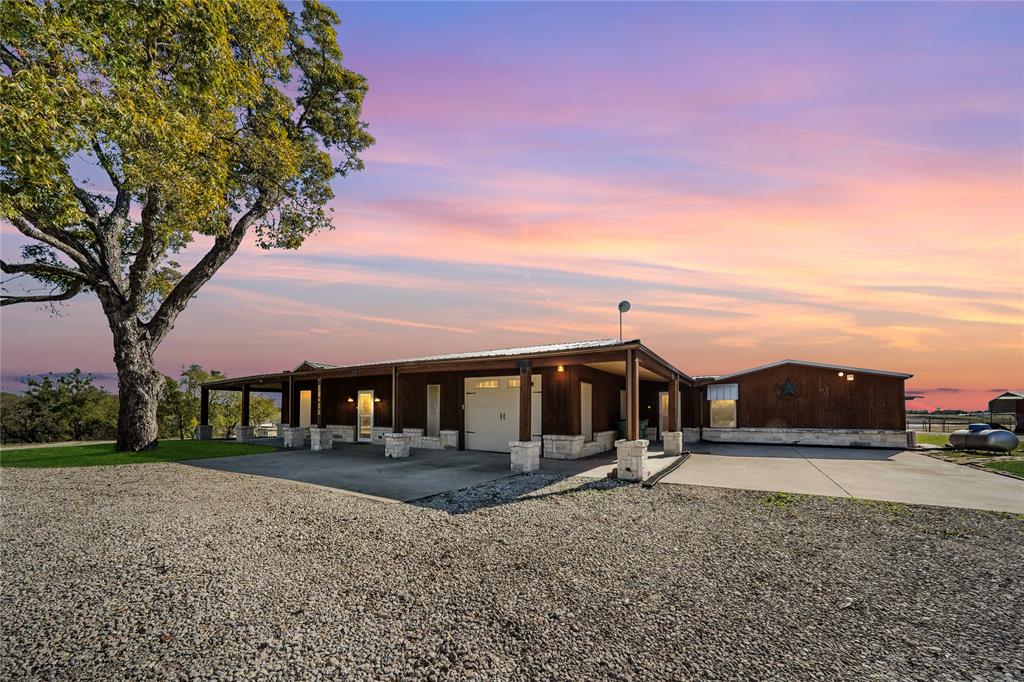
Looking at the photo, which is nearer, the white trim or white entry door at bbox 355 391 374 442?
white entry door at bbox 355 391 374 442

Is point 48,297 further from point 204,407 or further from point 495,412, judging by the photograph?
point 495,412

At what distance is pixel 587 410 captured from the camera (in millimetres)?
15977

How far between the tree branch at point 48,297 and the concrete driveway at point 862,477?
Result: 77.5ft

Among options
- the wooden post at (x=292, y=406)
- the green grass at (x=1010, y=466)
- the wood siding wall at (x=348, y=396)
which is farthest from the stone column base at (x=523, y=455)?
the wooden post at (x=292, y=406)

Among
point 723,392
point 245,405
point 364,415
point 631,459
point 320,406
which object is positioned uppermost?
point 723,392

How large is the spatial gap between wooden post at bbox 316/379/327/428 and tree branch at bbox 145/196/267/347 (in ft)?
19.8

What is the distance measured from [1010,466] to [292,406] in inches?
1033

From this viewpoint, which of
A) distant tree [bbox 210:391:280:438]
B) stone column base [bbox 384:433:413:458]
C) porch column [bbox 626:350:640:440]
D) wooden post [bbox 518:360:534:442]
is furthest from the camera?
distant tree [bbox 210:391:280:438]

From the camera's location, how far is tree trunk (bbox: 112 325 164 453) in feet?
55.0

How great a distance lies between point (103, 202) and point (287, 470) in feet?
49.3

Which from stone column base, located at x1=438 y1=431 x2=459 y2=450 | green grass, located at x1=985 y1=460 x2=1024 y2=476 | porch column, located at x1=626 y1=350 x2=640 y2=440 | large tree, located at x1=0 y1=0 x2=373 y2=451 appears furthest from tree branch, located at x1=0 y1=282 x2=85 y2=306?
green grass, located at x1=985 y1=460 x2=1024 y2=476

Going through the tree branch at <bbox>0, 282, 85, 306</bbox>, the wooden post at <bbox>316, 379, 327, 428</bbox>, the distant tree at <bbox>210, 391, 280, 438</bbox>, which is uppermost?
the tree branch at <bbox>0, 282, 85, 306</bbox>

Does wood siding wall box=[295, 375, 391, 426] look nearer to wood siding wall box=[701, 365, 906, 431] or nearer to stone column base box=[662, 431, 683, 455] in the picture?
stone column base box=[662, 431, 683, 455]

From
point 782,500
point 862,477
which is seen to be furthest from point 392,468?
point 862,477
